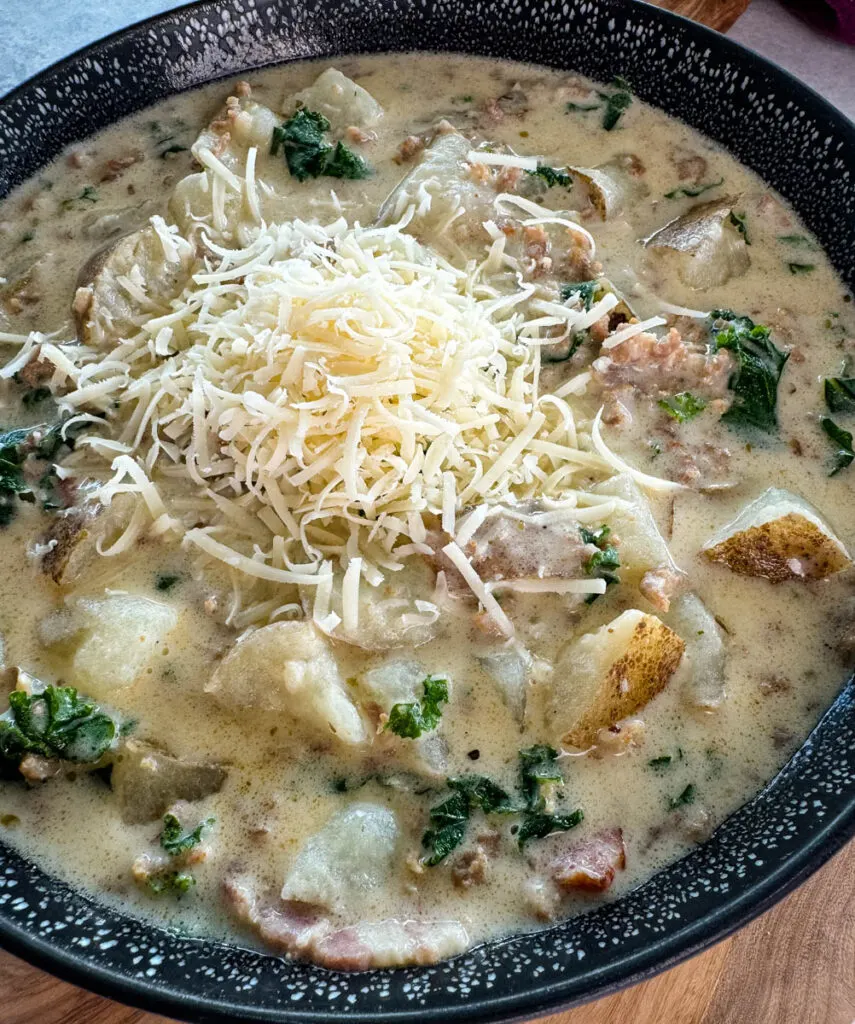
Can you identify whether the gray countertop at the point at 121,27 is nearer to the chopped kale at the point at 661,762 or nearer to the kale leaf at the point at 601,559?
the kale leaf at the point at 601,559

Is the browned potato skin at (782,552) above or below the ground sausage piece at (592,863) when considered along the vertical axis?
above

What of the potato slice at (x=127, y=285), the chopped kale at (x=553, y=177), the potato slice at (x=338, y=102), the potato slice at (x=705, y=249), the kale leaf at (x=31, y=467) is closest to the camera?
the kale leaf at (x=31, y=467)

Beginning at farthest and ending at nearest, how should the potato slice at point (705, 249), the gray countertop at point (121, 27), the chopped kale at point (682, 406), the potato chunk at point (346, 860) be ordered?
1. the gray countertop at point (121, 27)
2. the potato slice at point (705, 249)
3. the chopped kale at point (682, 406)
4. the potato chunk at point (346, 860)

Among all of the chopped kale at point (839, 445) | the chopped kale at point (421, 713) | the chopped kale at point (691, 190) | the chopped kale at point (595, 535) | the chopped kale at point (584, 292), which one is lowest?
the chopped kale at point (421, 713)

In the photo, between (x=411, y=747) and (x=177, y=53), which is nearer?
(x=411, y=747)

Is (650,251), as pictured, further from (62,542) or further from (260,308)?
(62,542)

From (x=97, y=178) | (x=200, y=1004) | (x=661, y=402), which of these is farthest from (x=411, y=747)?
(x=97, y=178)

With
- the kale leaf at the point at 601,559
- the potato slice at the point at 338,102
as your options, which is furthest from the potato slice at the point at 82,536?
the potato slice at the point at 338,102
